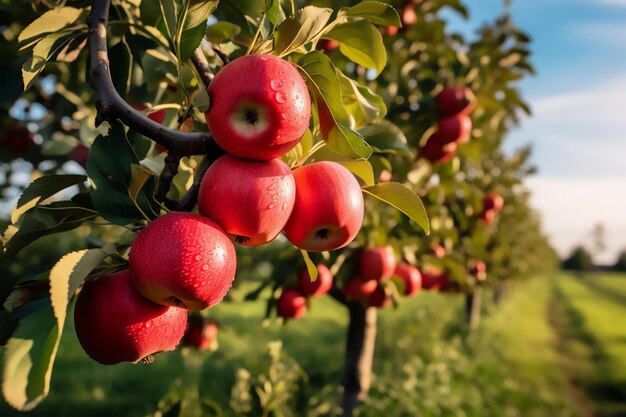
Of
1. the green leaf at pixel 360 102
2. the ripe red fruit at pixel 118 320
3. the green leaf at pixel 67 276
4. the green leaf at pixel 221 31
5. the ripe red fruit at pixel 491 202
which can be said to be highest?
the green leaf at pixel 221 31

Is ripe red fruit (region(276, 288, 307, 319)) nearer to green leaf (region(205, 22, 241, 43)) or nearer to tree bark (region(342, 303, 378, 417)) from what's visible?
tree bark (region(342, 303, 378, 417))

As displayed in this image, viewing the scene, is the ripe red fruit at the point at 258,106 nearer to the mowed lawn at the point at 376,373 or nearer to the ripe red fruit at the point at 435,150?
the ripe red fruit at the point at 435,150

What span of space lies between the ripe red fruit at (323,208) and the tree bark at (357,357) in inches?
114

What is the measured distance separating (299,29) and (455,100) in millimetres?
1798

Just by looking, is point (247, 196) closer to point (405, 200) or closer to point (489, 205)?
point (405, 200)

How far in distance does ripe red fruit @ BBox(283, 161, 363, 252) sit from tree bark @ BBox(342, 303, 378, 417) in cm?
289

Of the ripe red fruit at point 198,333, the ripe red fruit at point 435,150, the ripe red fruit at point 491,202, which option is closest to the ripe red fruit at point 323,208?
the ripe red fruit at point 435,150

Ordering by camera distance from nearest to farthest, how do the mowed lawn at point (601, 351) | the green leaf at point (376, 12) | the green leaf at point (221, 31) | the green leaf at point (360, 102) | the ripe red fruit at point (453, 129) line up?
1. the green leaf at point (376, 12)
2. the green leaf at point (360, 102)
3. the green leaf at point (221, 31)
4. the ripe red fruit at point (453, 129)
5. the mowed lawn at point (601, 351)

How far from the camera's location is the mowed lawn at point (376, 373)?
507 cm

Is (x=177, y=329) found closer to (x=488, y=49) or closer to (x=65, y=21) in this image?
(x=65, y=21)

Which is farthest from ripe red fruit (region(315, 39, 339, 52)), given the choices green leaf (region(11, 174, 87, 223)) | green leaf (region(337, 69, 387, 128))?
green leaf (region(11, 174, 87, 223))

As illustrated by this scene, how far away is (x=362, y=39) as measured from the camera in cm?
116

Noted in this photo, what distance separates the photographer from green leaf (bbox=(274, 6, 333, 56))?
3.18 feet

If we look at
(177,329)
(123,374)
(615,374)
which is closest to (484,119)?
(177,329)
